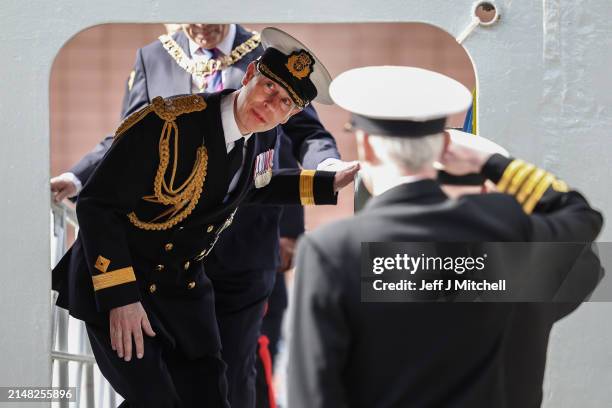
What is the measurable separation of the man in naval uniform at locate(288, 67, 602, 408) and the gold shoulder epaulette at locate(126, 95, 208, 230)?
122 centimetres

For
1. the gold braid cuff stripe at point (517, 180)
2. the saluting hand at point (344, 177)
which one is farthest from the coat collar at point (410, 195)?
the saluting hand at point (344, 177)

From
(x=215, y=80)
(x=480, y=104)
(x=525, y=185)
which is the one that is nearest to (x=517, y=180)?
(x=525, y=185)

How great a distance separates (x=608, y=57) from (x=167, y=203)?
4.60 ft

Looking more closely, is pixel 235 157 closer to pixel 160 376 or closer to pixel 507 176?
pixel 160 376

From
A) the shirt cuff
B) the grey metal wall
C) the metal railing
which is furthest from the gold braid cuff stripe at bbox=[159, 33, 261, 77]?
the grey metal wall

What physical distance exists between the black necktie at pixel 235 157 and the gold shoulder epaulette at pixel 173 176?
13cm

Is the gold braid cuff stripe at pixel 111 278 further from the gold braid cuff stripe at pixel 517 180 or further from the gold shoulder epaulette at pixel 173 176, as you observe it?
the gold braid cuff stripe at pixel 517 180

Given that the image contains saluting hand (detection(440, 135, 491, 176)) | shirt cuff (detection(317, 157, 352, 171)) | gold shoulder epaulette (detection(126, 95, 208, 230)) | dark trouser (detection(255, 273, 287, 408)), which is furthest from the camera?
dark trouser (detection(255, 273, 287, 408))

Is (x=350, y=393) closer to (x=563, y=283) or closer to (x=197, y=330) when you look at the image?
(x=563, y=283)

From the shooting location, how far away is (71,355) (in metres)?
5.00

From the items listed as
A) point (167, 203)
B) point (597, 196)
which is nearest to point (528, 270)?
point (597, 196)

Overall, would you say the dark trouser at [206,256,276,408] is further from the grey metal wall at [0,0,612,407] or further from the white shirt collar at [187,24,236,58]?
the grey metal wall at [0,0,612,407]

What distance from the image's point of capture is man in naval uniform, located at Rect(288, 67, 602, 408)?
3105mm

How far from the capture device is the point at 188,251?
470cm
